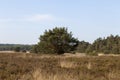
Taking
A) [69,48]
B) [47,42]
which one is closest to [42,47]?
[47,42]

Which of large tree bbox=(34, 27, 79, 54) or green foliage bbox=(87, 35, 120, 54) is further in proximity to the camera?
green foliage bbox=(87, 35, 120, 54)

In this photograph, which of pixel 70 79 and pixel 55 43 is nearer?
pixel 70 79

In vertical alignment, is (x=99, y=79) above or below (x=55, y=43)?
below

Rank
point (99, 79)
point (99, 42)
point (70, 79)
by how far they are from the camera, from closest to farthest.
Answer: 1. point (70, 79)
2. point (99, 79)
3. point (99, 42)

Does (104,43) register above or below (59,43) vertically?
above

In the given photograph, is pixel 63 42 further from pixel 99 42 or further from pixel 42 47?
pixel 99 42

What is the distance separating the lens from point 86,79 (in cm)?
1177

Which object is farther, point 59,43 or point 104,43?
point 104,43

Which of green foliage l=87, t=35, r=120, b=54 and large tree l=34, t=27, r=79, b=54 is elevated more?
green foliage l=87, t=35, r=120, b=54

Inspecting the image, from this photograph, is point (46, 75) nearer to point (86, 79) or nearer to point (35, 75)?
point (35, 75)

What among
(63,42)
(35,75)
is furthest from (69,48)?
(35,75)

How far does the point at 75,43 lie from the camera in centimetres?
5744

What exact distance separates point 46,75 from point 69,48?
145 feet

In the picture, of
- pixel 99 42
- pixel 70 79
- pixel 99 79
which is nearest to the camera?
pixel 70 79
